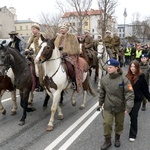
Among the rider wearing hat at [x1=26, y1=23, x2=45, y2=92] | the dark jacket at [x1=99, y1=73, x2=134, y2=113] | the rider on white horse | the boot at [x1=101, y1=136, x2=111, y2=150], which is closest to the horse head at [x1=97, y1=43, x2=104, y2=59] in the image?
the rider on white horse

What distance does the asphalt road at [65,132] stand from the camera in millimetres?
4816

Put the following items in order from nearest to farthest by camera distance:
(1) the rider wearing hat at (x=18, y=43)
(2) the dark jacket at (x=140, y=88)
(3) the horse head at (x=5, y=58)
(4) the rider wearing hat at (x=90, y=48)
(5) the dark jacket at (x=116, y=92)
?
(5) the dark jacket at (x=116, y=92) < (2) the dark jacket at (x=140, y=88) < (3) the horse head at (x=5, y=58) < (1) the rider wearing hat at (x=18, y=43) < (4) the rider wearing hat at (x=90, y=48)

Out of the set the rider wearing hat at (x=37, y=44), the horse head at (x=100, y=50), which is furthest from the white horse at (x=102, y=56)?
the rider wearing hat at (x=37, y=44)

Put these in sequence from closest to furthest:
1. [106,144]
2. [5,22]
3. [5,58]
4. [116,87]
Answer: [116,87] → [106,144] → [5,58] → [5,22]

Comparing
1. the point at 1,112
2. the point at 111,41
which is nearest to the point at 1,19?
the point at 111,41

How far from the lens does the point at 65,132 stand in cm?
548

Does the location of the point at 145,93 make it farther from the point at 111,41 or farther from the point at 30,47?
the point at 111,41

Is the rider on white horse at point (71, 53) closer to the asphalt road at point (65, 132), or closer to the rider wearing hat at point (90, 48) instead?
the asphalt road at point (65, 132)

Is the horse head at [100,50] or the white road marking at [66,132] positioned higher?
the horse head at [100,50]

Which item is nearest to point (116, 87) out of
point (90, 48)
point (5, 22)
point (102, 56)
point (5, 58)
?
point (5, 58)

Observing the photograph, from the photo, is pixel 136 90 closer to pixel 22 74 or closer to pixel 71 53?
pixel 71 53

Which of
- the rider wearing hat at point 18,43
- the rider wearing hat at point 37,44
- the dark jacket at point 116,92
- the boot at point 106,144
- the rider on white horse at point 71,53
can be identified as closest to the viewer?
the dark jacket at point 116,92

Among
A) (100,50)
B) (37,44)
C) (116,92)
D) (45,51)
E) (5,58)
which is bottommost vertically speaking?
(116,92)

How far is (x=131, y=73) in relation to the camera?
5.15 m
